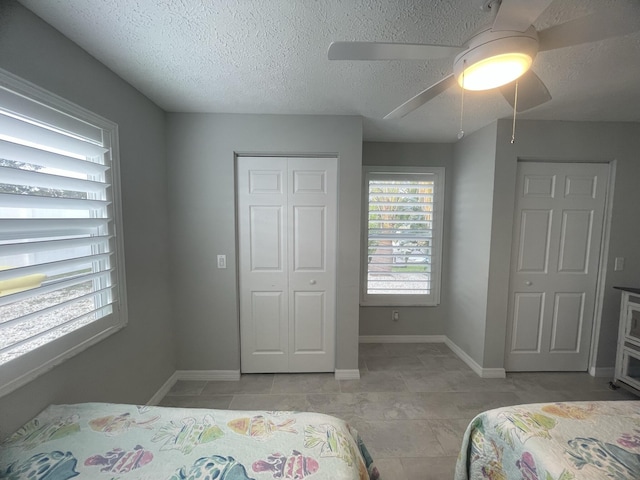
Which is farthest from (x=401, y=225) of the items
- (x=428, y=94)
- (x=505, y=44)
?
(x=505, y=44)

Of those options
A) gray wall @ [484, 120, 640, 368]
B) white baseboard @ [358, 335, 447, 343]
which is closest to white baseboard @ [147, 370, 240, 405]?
white baseboard @ [358, 335, 447, 343]

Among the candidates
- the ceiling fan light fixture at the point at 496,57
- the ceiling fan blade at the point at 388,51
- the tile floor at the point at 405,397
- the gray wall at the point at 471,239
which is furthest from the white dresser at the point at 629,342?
the ceiling fan blade at the point at 388,51

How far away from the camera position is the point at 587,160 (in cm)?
225

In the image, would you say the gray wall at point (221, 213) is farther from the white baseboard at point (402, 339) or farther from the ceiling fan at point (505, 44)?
the ceiling fan at point (505, 44)

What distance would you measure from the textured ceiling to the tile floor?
2463 mm

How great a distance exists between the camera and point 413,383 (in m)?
2.25

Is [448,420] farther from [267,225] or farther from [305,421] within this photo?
[267,225]

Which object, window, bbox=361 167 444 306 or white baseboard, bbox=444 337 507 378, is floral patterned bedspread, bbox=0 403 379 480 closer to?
white baseboard, bbox=444 337 507 378

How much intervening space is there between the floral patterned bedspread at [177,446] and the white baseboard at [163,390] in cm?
95

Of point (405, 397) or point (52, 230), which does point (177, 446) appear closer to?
point (52, 230)

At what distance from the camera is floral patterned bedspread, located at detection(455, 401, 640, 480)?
0.85 metres

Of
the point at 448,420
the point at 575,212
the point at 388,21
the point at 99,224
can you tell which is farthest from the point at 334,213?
the point at 575,212

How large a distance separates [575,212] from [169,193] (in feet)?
12.5

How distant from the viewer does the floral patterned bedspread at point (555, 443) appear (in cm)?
85
